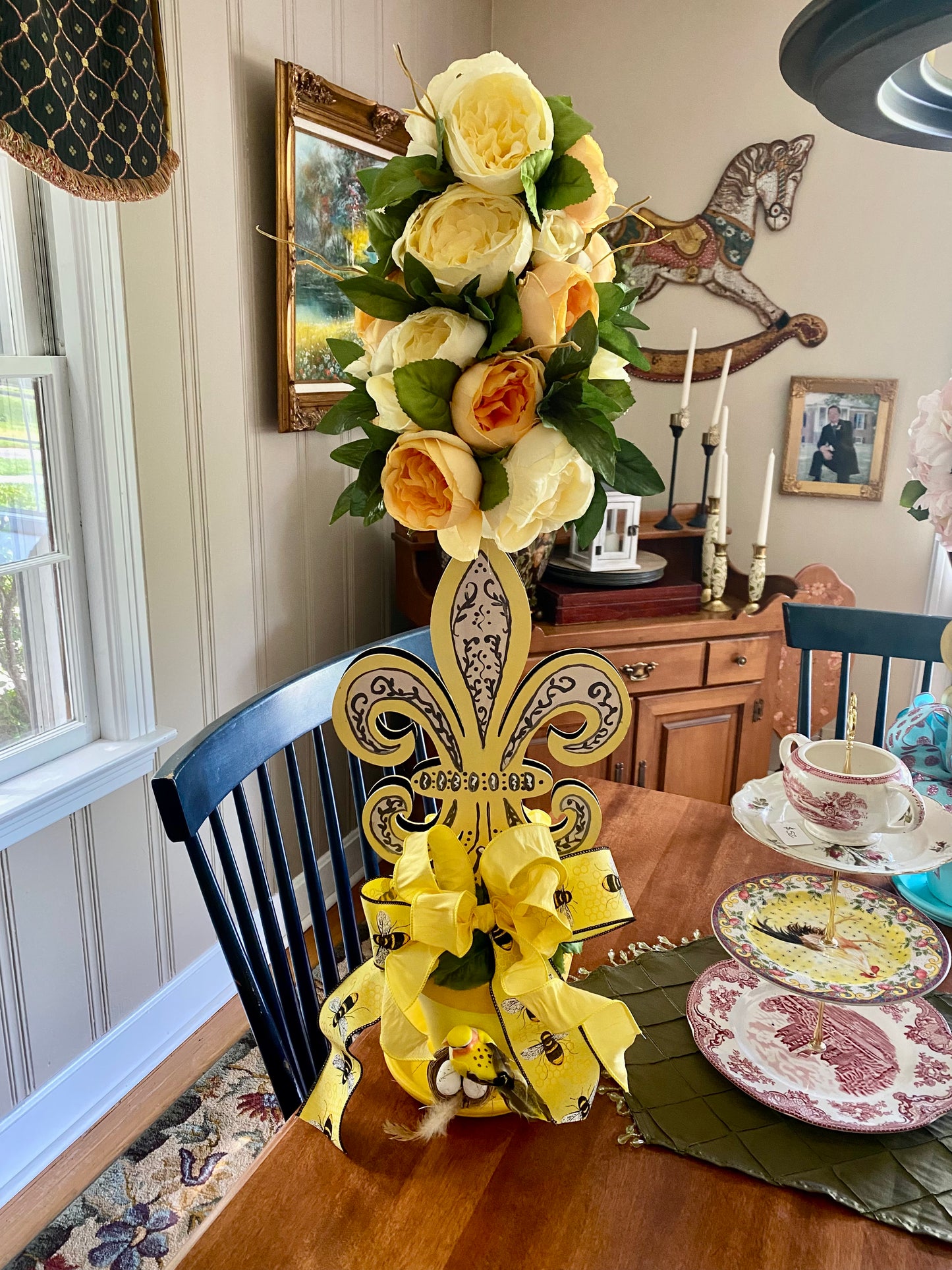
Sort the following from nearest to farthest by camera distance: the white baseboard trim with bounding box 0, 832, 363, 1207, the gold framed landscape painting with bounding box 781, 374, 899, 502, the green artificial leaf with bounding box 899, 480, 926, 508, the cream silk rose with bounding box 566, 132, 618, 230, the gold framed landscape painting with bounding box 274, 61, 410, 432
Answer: the cream silk rose with bounding box 566, 132, 618, 230 < the green artificial leaf with bounding box 899, 480, 926, 508 < the white baseboard trim with bounding box 0, 832, 363, 1207 < the gold framed landscape painting with bounding box 274, 61, 410, 432 < the gold framed landscape painting with bounding box 781, 374, 899, 502

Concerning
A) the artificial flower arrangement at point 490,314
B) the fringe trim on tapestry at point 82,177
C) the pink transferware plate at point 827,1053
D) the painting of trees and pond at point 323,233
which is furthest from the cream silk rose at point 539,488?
the painting of trees and pond at point 323,233

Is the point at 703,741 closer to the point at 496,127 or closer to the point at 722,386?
the point at 722,386

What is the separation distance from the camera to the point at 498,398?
65cm

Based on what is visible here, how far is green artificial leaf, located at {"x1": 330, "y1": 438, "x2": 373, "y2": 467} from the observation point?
0.72 metres

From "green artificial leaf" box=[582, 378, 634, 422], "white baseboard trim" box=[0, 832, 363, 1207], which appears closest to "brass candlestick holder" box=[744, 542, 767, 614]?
"white baseboard trim" box=[0, 832, 363, 1207]

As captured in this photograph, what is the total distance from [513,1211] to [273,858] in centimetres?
50

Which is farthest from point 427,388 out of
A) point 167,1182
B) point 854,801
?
point 167,1182

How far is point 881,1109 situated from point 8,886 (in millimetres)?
1402

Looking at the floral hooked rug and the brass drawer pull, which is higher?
the brass drawer pull

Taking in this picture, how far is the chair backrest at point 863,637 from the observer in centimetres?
156

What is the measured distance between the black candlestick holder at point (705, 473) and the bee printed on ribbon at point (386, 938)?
2.02 meters

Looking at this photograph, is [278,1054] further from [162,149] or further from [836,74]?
[162,149]

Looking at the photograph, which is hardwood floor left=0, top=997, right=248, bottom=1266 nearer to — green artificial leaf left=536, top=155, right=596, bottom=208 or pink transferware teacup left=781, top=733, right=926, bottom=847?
pink transferware teacup left=781, top=733, right=926, bottom=847

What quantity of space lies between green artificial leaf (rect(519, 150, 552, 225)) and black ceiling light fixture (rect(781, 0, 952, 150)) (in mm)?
185
